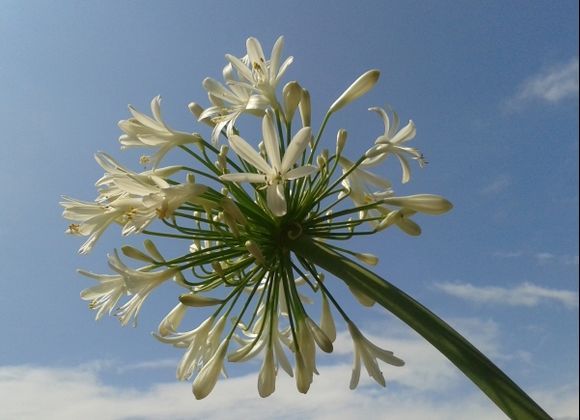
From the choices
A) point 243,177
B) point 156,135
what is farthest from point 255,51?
point 243,177

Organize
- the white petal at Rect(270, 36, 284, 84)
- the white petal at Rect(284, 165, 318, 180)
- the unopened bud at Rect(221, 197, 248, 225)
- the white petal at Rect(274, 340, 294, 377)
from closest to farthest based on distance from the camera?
1. the white petal at Rect(284, 165, 318, 180)
2. the unopened bud at Rect(221, 197, 248, 225)
3. the white petal at Rect(274, 340, 294, 377)
4. the white petal at Rect(270, 36, 284, 84)

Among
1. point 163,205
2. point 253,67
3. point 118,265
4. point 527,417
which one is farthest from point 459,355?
point 253,67

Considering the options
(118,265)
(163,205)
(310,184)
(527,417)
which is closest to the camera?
(527,417)

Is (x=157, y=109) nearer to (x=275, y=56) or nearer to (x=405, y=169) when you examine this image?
(x=275, y=56)

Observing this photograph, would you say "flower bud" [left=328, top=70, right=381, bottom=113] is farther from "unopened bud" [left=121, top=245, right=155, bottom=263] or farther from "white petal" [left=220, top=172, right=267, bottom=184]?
"unopened bud" [left=121, top=245, right=155, bottom=263]

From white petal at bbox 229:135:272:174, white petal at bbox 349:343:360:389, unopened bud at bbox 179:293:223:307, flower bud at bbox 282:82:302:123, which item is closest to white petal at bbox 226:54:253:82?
flower bud at bbox 282:82:302:123

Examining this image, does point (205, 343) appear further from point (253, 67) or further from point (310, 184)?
point (253, 67)

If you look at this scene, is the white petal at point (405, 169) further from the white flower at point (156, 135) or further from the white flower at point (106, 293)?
the white flower at point (106, 293)
